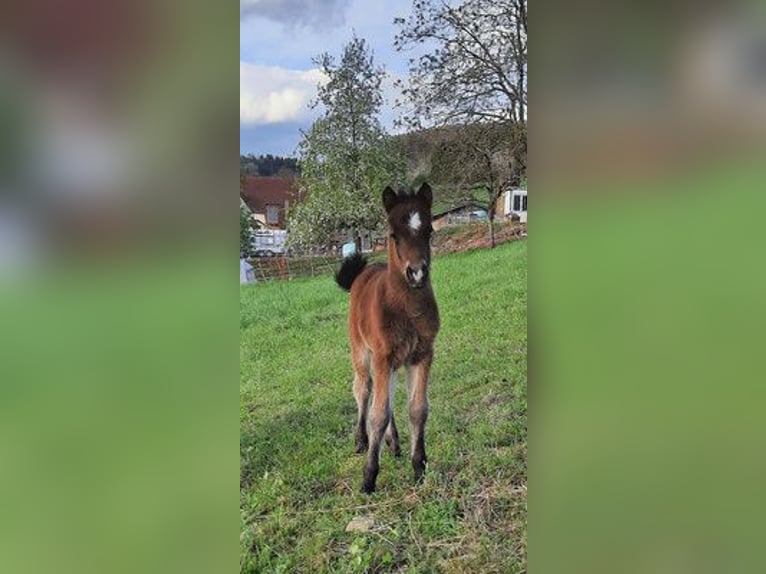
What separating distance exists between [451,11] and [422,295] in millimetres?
1047

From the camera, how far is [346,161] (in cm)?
248

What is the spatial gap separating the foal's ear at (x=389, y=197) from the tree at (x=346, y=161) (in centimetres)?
2

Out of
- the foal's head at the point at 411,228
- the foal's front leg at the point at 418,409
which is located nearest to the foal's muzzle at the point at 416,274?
the foal's head at the point at 411,228

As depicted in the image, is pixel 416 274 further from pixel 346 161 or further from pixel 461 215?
pixel 346 161

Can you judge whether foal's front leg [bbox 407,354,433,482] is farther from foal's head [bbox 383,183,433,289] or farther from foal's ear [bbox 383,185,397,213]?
foal's ear [bbox 383,185,397,213]

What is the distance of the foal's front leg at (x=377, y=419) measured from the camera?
251 centimetres

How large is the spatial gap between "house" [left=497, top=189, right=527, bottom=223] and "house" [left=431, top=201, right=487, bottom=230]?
0.23 feet

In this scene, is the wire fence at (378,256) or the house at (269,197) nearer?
A: the house at (269,197)

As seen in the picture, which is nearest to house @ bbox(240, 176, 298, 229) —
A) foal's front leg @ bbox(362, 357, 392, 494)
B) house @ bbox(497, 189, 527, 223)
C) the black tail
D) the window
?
the window

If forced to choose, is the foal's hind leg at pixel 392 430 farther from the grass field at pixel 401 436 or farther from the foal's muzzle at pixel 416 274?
the foal's muzzle at pixel 416 274
